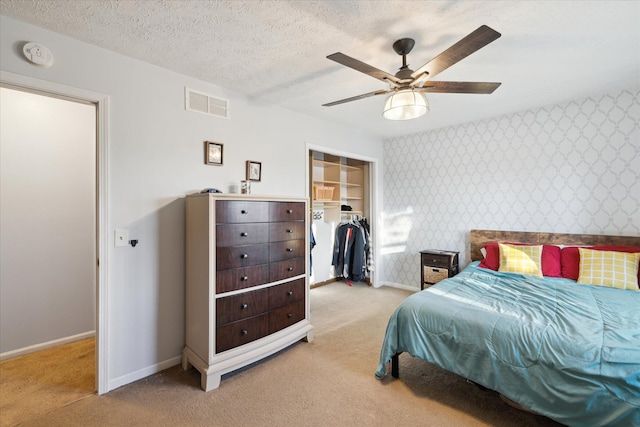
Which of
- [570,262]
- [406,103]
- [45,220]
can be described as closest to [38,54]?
[45,220]

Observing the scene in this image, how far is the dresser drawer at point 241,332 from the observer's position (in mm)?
2168

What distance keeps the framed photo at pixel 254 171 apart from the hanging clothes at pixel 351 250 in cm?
213

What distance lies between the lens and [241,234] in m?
2.29

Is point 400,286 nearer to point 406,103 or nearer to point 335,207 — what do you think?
point 335,207

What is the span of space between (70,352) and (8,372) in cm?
39

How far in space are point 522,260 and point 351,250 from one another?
235 cm

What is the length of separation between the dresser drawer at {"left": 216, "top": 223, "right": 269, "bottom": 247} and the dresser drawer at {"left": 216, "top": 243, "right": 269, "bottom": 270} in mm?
41

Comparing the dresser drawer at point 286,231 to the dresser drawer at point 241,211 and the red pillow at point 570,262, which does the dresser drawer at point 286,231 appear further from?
the red pillow at point 570,262

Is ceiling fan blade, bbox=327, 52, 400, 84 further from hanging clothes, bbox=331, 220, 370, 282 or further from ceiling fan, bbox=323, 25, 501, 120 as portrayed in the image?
hanging clothes, bbox=331, 220, 370, 282

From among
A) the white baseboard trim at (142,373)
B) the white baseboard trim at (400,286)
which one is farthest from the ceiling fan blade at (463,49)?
the white baseboard trim at (400,286)

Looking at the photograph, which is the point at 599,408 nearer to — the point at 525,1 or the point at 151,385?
the point at 525,1

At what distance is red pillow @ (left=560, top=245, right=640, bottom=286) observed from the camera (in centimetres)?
279

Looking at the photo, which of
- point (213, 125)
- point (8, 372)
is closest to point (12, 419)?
point (8, 372)

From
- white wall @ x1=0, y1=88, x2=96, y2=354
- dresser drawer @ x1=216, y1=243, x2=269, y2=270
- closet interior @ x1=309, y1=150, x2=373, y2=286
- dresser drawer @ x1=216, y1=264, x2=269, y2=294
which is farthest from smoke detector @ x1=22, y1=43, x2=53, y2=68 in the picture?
closet interior @ x1=309, y1=150, x2=373, y2=286
